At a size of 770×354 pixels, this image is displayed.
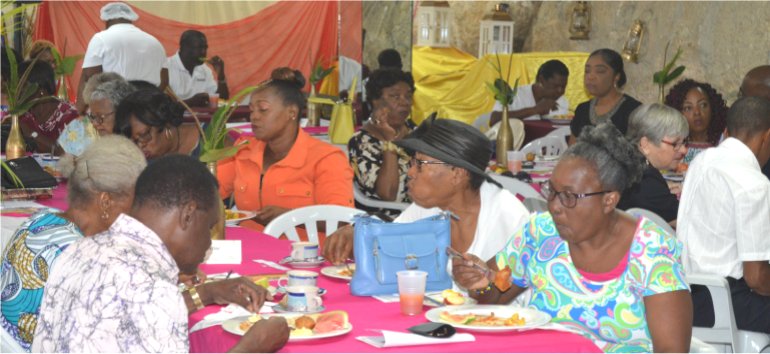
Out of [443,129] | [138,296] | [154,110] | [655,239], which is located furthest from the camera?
[154,110]

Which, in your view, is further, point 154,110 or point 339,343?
point 154,110

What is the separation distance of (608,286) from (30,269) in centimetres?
151

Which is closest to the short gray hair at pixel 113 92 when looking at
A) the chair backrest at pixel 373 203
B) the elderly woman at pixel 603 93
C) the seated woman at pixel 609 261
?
the chair backrest at pixel 373 203

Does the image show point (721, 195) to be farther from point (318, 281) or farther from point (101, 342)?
point (101, 342)

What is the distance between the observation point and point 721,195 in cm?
357

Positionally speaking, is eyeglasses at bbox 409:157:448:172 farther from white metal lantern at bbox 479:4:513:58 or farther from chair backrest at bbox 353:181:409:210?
white metal lantern at bbox 479:4:513:58

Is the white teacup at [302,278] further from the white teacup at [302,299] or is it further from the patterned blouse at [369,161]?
the patterned blouse at [369,161]

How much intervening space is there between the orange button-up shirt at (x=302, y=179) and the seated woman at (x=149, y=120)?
1.27ft

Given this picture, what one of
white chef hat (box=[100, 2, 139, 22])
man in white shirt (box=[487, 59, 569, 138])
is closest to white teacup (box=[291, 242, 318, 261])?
white chef hat (box=[100, 2, 139, 22])

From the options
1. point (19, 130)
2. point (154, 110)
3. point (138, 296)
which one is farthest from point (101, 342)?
point (19, 130)

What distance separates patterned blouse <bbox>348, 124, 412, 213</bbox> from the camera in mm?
5137

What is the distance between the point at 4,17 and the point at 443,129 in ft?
4.39

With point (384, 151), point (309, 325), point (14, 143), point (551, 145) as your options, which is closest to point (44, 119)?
point (14, 143)

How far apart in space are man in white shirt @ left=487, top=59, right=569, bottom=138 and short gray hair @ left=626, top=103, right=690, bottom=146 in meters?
4.05
